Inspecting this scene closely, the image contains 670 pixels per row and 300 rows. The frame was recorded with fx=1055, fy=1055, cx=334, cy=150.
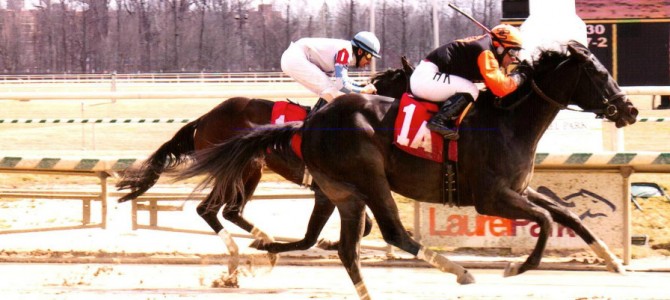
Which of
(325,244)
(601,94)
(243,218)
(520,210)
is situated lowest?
(325,244)

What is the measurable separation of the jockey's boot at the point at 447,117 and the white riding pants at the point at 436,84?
73mm

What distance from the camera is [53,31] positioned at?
55969 mm

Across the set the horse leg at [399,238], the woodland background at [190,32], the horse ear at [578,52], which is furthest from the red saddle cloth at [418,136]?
the woodland background at [190,32]

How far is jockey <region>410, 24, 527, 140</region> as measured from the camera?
5.88 metres

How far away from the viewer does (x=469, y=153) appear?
594 centimetres

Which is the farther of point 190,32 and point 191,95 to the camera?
point 190,32

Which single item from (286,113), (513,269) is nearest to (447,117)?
(513,269)

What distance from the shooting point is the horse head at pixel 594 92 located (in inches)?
232

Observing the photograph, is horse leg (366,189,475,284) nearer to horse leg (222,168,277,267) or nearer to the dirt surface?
horse leg (222,168,277,267)

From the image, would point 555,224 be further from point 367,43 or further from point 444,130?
point 444,130

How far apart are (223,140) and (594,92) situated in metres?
2.72

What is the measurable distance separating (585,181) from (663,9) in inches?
597

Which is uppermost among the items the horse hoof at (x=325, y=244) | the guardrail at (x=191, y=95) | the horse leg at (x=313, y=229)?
the guardrail at (x=191, y=95)

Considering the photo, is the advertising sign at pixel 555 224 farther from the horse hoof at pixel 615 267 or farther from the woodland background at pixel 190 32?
the woodland background at pixel 190 32
